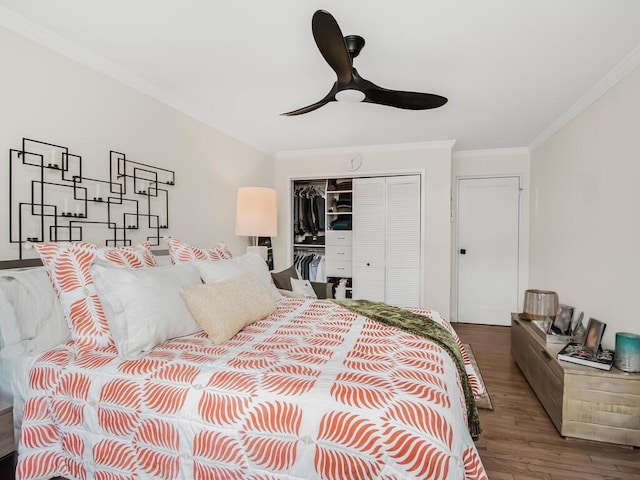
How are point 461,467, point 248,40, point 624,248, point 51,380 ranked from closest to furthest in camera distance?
1. point 461,467
2. point 51,380
3. point 248,40
4. point 624,248

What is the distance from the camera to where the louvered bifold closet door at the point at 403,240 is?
442 cm

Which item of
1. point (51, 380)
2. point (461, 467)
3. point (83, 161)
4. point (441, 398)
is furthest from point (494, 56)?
point (51, 380)

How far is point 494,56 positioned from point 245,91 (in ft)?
5.70

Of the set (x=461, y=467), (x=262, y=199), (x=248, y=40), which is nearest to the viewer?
(x=461, y=467)

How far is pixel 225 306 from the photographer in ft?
5.65

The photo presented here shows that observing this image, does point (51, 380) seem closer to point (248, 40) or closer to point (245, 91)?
point (248, 40)

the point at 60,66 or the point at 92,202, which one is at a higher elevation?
the point at 60,66

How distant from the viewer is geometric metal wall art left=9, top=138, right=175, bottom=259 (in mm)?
1868

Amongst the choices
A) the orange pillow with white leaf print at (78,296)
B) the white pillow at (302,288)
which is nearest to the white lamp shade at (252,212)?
the white pillow at (302,288)

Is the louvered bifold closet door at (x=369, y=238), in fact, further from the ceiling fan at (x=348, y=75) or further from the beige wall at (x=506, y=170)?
the ceiling fan at (x=348, y=75)

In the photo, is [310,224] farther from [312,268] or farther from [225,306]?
[225,306]

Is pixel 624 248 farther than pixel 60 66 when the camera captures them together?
Yes

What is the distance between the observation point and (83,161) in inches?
85.7

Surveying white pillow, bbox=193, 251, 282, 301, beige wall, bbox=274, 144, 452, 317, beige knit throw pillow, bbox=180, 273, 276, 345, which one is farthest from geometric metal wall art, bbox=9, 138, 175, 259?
beige wall, bbox=274, 144, 452, 317
